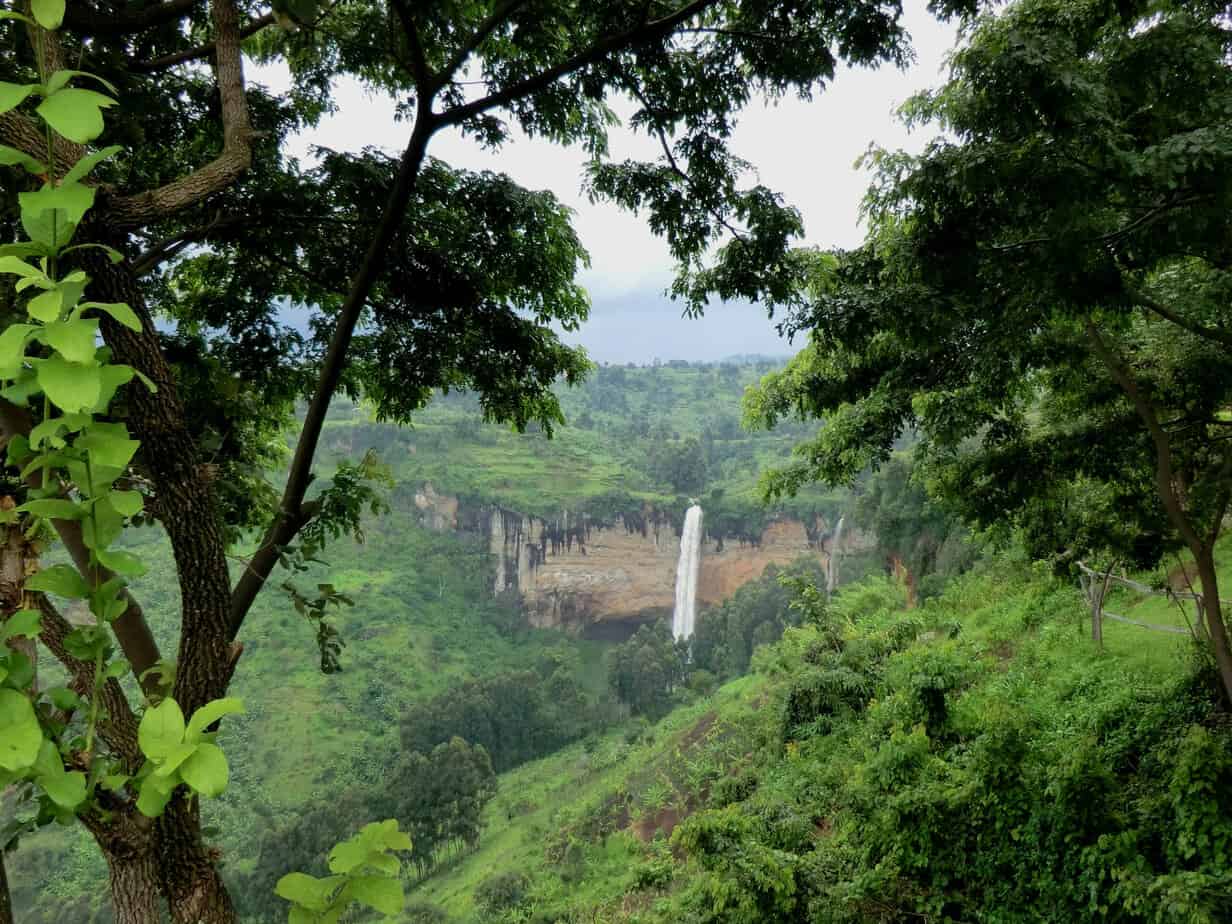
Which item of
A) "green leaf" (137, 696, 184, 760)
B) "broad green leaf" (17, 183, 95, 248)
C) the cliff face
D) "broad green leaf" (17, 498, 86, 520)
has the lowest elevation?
the cliff face

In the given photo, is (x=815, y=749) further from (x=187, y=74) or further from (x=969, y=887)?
(x=187, y=74)

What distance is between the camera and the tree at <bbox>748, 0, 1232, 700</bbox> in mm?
2680

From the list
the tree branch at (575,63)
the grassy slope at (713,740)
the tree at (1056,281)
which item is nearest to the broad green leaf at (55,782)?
the tree branch at (575,63)

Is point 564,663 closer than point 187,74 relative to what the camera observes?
No

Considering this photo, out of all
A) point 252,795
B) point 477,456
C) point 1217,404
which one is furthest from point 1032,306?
point 477,456

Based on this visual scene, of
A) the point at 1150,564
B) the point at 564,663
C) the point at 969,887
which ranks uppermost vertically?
the point at 1150,564

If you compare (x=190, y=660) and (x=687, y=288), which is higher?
(x=687, y=288)

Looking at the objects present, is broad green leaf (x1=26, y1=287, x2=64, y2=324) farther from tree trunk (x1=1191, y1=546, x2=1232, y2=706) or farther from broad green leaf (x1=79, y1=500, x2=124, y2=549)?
tree trunk (x1=1191, y1=546, x2=1232, y2=706)

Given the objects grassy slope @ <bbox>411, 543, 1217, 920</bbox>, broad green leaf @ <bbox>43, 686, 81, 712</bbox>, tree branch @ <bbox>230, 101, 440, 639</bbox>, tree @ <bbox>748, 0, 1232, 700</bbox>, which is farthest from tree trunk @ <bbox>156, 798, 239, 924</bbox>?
grassy slope @ <bbox>411, 543, 1217, 920</bbox>

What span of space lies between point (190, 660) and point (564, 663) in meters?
42.5

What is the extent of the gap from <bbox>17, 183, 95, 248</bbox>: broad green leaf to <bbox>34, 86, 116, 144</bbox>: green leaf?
35mm

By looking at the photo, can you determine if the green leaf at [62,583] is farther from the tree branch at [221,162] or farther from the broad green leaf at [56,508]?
the tree branch at [221,162]

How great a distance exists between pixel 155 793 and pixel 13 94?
48 centimetres

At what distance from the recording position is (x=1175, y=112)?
300cm
